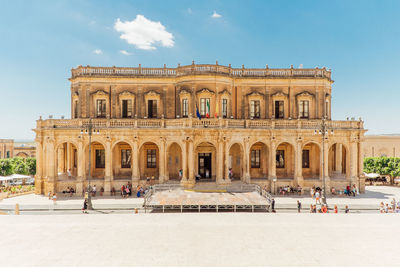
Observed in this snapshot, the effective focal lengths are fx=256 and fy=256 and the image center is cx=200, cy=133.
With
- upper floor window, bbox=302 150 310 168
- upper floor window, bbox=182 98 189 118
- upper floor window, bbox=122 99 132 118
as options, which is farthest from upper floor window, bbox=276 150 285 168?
upper floor window, bbox=122 99 132 118

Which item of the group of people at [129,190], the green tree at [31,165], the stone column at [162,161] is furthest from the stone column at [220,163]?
the green tree at [31,165]

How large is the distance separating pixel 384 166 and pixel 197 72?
31.7 metres

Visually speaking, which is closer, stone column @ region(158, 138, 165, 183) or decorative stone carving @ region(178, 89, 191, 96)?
stone column @ region(158, 138, 165, 183)

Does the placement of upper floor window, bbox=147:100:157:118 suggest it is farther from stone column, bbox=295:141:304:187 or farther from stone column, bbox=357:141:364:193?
stone column, bbox=357:141:364:193

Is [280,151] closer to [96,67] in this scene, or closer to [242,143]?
[242,143]

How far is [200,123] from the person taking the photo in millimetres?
27547

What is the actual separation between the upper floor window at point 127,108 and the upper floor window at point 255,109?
Result: 15.1 metres

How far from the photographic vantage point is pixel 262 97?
3195cm

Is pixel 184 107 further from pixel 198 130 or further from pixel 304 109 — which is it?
pixel 304 109
